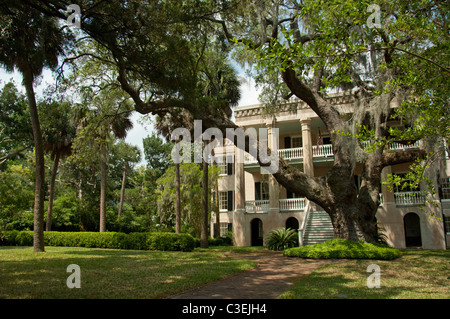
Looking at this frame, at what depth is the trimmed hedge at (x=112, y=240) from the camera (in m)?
17.8

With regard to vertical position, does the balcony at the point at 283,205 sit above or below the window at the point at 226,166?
below

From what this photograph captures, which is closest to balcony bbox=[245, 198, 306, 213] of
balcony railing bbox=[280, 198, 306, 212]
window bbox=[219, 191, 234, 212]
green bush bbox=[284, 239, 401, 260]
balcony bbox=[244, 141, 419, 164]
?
balcony railing bbox=[280, 198, 306, 212]

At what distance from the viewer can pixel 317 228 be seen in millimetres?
19312

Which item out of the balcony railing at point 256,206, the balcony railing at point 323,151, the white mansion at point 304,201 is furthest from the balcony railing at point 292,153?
the balcony railing at point 256,206

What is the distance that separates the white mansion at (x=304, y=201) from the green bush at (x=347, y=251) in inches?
144

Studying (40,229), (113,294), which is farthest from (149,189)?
(113,294)

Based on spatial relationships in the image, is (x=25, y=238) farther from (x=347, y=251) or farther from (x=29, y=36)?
(x=347, y=251)

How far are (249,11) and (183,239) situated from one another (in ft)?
35.6

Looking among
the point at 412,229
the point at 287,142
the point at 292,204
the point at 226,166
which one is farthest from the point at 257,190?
the point at 412,229

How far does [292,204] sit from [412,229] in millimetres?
8257

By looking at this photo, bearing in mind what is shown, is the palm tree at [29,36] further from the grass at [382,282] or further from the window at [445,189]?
the window at [445,189]

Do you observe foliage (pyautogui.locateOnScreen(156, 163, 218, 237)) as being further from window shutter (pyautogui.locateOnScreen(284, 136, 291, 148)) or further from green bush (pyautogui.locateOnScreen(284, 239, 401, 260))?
green bush (pyautogui.locateOnScreen(284, 239, 401, 260))
